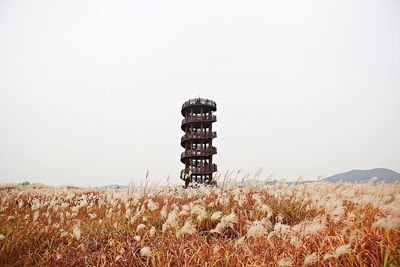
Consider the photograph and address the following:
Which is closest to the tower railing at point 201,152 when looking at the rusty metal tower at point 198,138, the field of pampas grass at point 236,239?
the rusty metal tower at point 198,138

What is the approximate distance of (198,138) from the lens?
30.2 metres

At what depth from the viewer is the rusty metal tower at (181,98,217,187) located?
30.0 meters

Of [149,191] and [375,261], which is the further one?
[149,191]

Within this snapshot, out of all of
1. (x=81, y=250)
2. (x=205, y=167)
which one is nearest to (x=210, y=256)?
(x=81, y=250)

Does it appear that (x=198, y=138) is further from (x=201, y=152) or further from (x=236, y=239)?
(x=236, y=239)

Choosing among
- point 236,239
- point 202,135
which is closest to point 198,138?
point 202,135

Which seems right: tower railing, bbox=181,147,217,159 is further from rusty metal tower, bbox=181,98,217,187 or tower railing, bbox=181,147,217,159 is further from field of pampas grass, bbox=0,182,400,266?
field of pampas grass, bbox=0,182,400,266

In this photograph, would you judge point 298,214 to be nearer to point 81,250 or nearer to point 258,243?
point 258,243

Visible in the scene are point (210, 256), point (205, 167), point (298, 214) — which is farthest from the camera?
point (205, 167)

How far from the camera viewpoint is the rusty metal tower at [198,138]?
3003 cm

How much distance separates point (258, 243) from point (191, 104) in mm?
28178

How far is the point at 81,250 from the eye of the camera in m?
4.90

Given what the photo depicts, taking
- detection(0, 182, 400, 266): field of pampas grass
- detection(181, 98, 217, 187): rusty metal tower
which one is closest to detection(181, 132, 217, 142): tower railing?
detection(181, 98, 217, 187): rusty metal tower

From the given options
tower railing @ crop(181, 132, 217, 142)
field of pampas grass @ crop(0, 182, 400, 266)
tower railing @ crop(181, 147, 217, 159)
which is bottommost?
field of pampas grass @ crop(0, 182, 400, 266)
